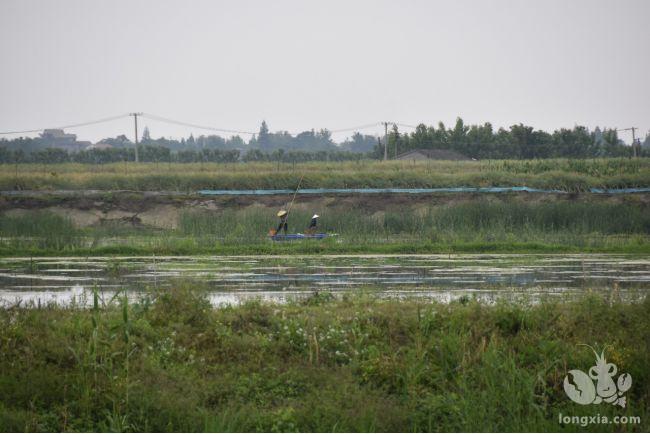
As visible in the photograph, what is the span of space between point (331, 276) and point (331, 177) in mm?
27222

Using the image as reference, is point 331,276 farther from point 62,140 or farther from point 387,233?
point 62,140

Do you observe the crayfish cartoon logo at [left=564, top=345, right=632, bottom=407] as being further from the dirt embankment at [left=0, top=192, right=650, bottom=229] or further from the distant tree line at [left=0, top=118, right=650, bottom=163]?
the distant tree line at [left=0, top=118, right=650, bottom=163]

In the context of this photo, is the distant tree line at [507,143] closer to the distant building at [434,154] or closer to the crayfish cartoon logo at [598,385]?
the distant building at [434,154]

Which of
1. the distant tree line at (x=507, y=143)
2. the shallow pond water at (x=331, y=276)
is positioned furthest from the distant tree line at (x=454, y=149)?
the shallow pond water at (x=331, y=276)

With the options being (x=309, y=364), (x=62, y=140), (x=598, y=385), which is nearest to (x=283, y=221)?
(x=309, y=364)

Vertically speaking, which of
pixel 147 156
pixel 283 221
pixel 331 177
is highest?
pixel 147 156

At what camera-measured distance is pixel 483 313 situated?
11484 mm

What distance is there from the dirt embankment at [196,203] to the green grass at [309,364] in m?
24.7

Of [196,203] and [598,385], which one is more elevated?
[196,203]

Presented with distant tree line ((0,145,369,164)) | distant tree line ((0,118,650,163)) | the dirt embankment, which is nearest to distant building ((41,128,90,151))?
distant tree line ((0,118,650,163))

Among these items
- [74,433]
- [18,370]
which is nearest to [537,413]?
[74,433]

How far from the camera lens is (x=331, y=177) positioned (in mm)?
45375

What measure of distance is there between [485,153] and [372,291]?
68124 mm

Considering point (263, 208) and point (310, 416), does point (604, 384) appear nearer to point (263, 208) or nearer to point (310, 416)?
point (310, 416)
